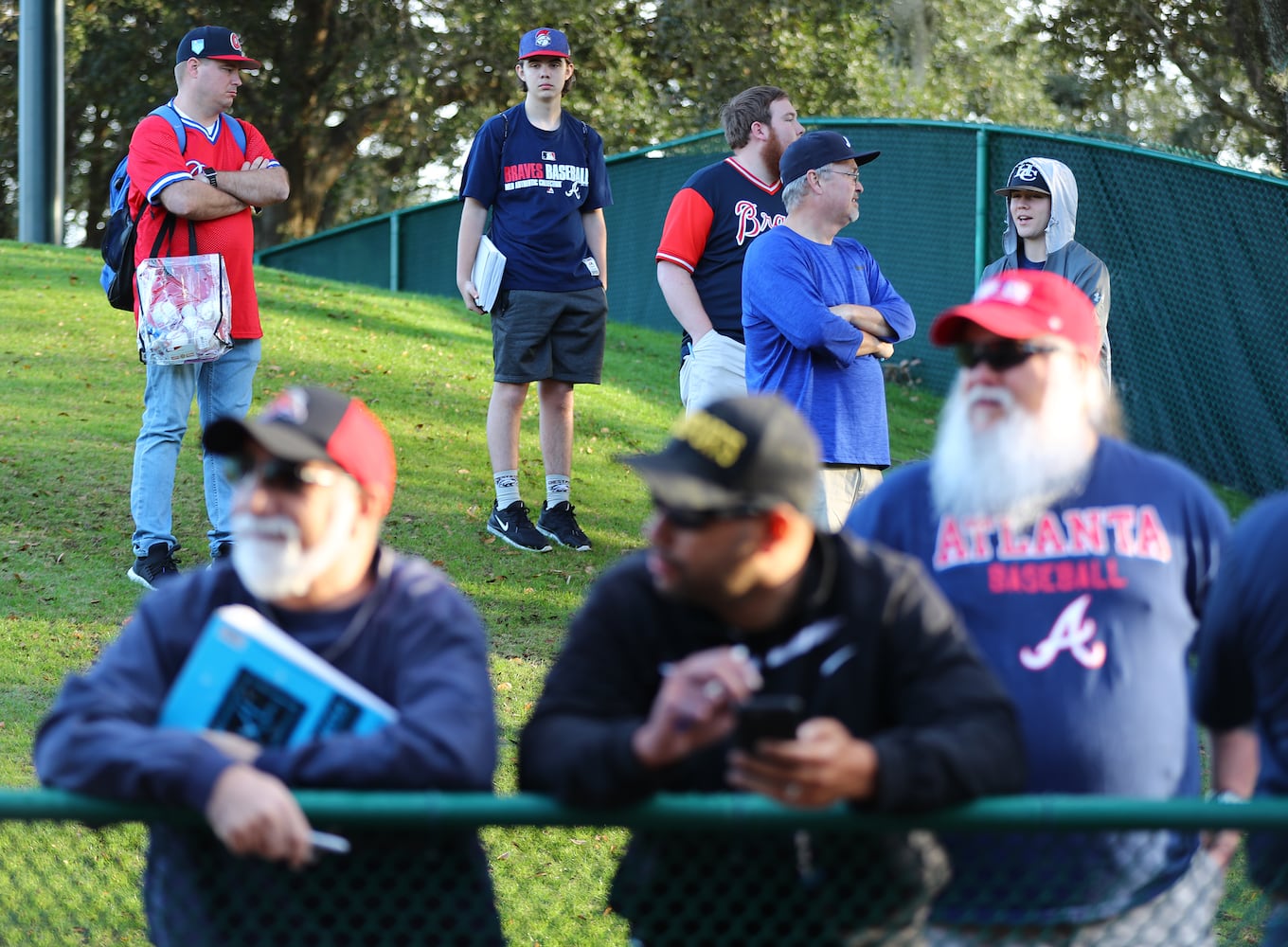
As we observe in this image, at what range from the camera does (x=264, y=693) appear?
7.70ft

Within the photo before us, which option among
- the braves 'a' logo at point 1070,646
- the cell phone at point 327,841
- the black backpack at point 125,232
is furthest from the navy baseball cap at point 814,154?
the cell phone at point 327,841

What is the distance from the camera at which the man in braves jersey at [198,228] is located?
585cm

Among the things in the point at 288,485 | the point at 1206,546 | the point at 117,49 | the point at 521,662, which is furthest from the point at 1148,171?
the point at 117,49

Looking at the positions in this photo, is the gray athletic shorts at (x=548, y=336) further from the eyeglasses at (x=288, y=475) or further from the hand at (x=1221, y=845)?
the hand at (x=1221, y=845)

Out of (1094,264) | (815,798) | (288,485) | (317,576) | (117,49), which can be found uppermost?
(117,49)

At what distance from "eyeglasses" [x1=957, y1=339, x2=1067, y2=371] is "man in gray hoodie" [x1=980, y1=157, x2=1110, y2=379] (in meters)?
3.19

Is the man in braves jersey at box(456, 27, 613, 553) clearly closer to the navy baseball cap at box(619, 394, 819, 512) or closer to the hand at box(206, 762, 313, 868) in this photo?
the navy baseball cap at box(619, 394, 819, 512)

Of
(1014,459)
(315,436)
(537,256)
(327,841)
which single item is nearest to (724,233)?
(537,256)

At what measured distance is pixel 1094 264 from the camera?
19.3 ft

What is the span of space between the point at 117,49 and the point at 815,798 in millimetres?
20764

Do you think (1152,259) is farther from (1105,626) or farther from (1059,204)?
(1105,626)

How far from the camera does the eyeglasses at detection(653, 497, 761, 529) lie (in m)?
2.20

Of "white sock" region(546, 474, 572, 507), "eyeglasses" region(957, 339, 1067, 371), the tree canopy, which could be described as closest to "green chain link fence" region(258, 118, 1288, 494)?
"white sock" region(546, 474, 572, 507)

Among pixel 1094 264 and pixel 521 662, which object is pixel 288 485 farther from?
pixel 1094 264
